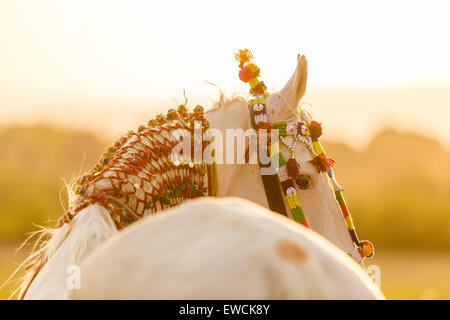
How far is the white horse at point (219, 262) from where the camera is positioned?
107cm

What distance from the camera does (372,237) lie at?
19328mm

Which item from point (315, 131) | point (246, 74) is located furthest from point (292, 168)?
point (246, 74)

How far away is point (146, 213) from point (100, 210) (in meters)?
0.21

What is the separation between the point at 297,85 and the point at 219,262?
1.52 meters

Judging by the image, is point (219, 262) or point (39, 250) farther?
point (39, 250)

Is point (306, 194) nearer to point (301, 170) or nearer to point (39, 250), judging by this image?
point (301, 170)

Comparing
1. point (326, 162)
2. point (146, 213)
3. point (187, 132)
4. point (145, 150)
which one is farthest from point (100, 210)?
point (326, 162)

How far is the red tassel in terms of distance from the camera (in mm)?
2393

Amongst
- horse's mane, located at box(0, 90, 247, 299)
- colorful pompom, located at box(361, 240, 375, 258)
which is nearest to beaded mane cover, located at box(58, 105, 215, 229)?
horse's mane, located at box(0, 90, 247, 299)

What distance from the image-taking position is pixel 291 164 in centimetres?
240

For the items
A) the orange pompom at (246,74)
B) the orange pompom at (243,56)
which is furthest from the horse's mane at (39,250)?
the orange pompom at (243,56)

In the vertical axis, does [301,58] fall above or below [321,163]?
above

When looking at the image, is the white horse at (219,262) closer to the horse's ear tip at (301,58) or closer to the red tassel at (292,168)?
the red tassel at (292,168)
